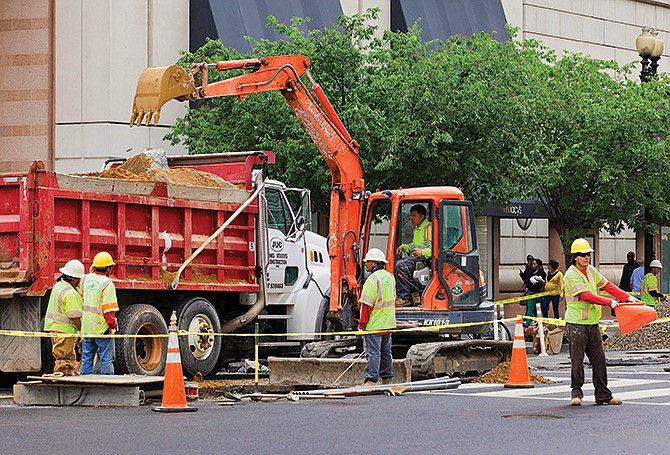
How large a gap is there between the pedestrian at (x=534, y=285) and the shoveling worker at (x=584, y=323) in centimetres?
1377

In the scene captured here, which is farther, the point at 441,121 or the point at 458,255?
the point at 441,121

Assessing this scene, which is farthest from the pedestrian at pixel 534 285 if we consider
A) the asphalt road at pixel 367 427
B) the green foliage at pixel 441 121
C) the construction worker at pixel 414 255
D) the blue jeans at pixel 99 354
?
the blue jeans at pixel 99 354

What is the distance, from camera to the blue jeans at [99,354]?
1551cm

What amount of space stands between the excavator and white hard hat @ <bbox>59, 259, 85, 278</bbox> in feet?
9.02

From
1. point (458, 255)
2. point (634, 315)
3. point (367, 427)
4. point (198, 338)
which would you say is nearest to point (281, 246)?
point (198, 338)

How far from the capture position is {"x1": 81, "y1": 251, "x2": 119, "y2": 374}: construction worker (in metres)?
15.4

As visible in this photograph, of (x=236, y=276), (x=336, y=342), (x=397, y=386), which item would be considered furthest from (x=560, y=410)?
(x=236, y=276)

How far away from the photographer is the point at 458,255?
18734 millimetres

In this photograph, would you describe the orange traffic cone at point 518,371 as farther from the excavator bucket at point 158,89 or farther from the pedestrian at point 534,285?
the pedestrian at point 534,285

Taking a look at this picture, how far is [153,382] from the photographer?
1475 cm

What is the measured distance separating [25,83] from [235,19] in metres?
4.56

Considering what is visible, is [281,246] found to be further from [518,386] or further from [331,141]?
[518,386]

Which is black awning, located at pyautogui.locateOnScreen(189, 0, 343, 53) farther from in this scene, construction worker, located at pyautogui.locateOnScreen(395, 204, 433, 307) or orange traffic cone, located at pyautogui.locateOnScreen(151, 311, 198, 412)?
orange traffic cone, located at pyautogui.locateOnScreen(151, 311, 198, 412)

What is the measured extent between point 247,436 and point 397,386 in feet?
14.6
